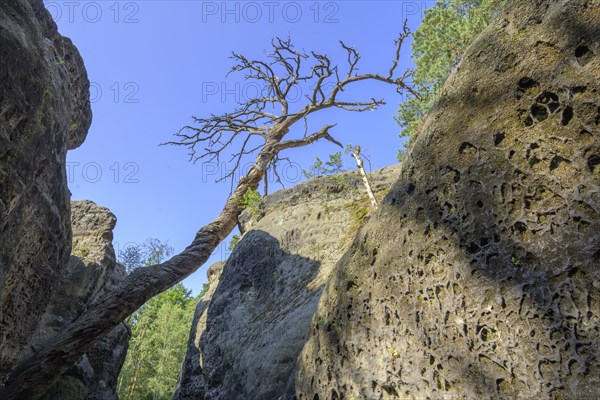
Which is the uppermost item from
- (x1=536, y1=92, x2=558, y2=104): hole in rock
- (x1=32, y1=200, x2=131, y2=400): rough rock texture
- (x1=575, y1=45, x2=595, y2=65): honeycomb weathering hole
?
(x1=32, y1=200, x2=131, y2=400): rough rock texture

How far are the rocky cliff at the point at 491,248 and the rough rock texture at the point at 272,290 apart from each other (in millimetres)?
1885

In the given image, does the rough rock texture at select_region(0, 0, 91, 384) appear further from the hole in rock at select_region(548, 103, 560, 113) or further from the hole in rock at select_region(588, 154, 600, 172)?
the hole in rock at select_region(588, 154, 600, 172)

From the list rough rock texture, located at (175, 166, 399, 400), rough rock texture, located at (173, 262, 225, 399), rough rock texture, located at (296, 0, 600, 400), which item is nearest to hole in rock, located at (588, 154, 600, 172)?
rough rock texture, located at (296, 0, 600, 400)

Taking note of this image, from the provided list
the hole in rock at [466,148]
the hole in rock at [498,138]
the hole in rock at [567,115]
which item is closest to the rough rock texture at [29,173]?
the hole in rock at [466,148]

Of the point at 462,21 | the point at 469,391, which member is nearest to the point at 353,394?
the point at 469,391

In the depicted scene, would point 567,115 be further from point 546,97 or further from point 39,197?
point 39,197

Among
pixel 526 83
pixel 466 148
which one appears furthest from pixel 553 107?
pixel 466 148

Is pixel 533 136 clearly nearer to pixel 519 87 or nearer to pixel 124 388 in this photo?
pixel 519 87

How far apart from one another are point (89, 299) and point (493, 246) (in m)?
9.55

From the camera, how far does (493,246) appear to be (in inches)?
127

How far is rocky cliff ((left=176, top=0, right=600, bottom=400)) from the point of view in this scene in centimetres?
277

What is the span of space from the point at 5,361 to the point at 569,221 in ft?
25.2

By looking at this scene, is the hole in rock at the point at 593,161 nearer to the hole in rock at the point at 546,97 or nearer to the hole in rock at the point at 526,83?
the hole in rock at the point at 546,97

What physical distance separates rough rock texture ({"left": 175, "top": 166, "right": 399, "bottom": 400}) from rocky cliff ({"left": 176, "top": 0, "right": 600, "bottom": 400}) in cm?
188
